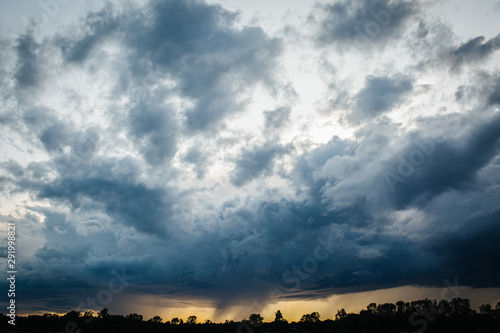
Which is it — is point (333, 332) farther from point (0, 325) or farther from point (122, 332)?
point (0, 325)

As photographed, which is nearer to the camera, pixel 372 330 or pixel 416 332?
pixel 416 332

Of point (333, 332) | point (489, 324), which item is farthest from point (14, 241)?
point (489, 324)

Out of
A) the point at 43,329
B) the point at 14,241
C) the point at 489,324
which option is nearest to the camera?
the point at 14,241

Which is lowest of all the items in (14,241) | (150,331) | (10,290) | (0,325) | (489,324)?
(489,324)

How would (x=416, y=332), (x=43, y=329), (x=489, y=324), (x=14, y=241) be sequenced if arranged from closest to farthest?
1. (x=14, y=241)
2. (x=416, y=332)
3. (x=43, y=329)
4. (x=489, y=324)

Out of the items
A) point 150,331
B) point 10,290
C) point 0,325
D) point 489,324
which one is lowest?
point 489,324

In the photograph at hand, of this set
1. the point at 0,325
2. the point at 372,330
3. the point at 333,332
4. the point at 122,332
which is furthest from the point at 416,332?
the point at 0,325

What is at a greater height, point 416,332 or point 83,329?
point 83,329

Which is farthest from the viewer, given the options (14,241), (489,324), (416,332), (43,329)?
(489,324)

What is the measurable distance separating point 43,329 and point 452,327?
776 ft

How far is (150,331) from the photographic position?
7830 inches

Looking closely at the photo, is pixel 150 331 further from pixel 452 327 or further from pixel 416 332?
pixel 452 327

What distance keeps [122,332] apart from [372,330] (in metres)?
154

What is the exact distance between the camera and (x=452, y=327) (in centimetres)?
18875
